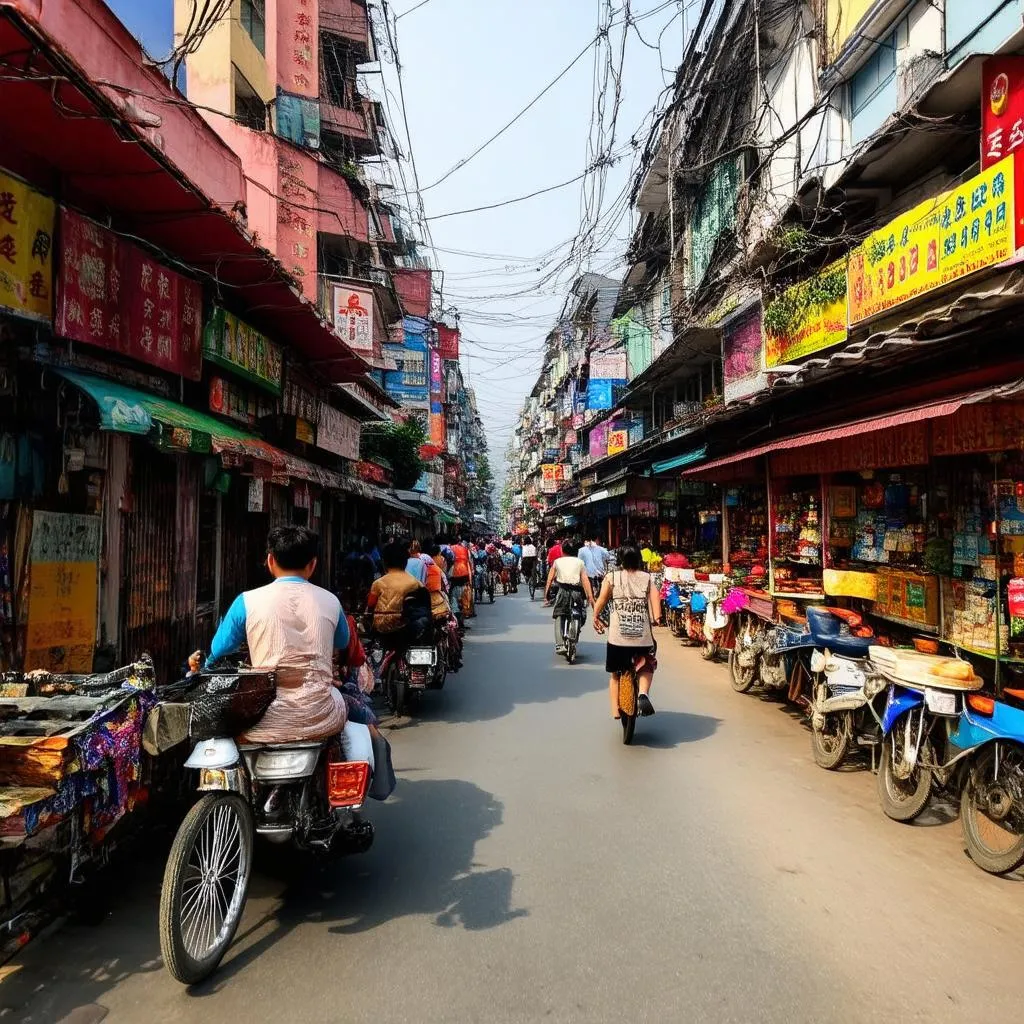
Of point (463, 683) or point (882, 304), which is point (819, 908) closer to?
point (463, 683)

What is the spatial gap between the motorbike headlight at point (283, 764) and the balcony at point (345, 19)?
22718 millimetres

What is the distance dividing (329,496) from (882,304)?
1163 centimetres

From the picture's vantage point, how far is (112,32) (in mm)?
7164

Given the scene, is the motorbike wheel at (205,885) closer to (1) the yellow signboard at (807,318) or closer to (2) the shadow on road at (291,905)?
(2) the shadow on road at (291,905)

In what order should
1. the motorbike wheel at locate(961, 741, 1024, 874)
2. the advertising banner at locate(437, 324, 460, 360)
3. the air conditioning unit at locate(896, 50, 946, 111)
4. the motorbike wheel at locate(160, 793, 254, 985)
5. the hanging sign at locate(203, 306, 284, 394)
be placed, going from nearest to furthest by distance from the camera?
the motorbike wheel at locate(160, 793, 254, 985) < the motorbike wheel at locate(961, 741, 1024, 874) < the hanging sign at locate(203, 306, 284, 394) < the air conditioning unit at locate(896, 50, 946, 111) < the advertising banner at locate(437, 324, 460, 360)

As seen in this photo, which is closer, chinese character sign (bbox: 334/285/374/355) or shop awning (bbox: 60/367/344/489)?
shop awning (bbox: 60/367/344/489)

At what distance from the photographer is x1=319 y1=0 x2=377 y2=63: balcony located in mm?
20875

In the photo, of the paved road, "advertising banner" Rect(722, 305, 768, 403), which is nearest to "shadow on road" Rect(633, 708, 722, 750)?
the paved road

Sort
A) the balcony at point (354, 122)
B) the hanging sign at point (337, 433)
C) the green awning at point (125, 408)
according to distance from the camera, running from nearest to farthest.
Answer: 1. the green awning at point (125, 408)
2. the hanging sign at point (337, 433)
3. the balcony at point (354, 122)

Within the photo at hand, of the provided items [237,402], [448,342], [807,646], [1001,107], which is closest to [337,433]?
[237,402]

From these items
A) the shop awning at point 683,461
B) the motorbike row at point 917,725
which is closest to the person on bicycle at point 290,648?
the motorbike row at point 917,725

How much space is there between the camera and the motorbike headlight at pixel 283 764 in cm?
336

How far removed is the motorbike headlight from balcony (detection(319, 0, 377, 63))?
2272cm

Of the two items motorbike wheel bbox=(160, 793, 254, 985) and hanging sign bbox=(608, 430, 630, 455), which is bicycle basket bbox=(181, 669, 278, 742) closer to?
motorbike wheel bbox=(160, 793, 254, 985)
